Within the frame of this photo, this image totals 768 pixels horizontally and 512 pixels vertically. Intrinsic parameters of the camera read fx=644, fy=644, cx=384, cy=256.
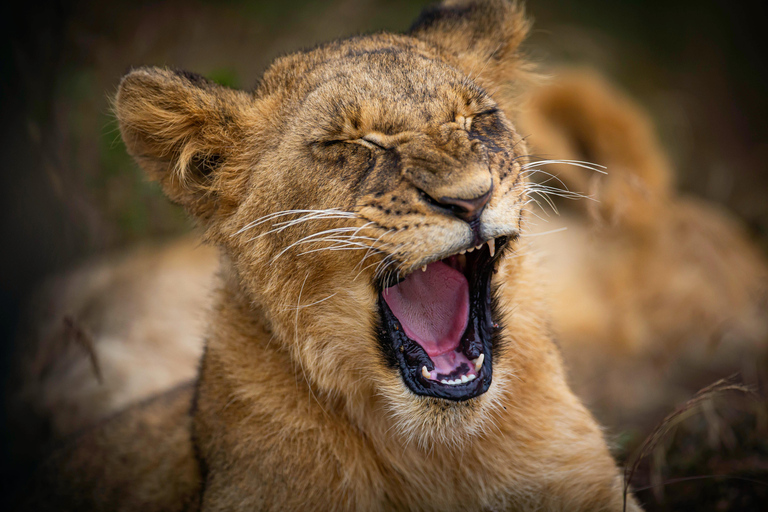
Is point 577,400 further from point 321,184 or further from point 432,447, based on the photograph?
point 321,184

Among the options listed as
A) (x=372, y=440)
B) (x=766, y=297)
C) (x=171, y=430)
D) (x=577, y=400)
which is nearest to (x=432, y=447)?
(x=372, y=440)

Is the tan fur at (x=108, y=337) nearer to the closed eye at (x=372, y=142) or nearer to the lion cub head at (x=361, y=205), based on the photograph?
the lion cub head at (x=361, y=205)

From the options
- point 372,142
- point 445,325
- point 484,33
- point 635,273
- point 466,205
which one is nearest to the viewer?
point 466,205

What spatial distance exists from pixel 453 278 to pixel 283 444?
0.91 meters

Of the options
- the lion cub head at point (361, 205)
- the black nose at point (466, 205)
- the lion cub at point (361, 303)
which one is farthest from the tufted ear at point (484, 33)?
the black nose at point (466, 205)

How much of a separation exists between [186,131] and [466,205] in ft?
4.07

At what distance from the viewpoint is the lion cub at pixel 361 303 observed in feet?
7.42

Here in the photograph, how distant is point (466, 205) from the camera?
1978mm

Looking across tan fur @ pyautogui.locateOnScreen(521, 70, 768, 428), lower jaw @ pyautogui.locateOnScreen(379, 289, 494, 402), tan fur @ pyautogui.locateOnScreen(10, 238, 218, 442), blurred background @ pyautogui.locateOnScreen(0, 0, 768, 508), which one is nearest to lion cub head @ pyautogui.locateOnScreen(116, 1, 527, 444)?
lower jaw @ pyautogui.locateOnScreen(379, 289, 494, 402)

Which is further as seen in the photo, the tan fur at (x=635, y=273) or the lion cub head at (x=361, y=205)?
the tan fur at (x=635, y=273)

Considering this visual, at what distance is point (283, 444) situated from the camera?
2.42 metres

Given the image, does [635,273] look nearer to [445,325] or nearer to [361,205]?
[445,325]

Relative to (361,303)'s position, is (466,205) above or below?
above

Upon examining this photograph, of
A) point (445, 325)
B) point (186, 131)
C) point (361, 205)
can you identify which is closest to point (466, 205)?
point (361, 205)
